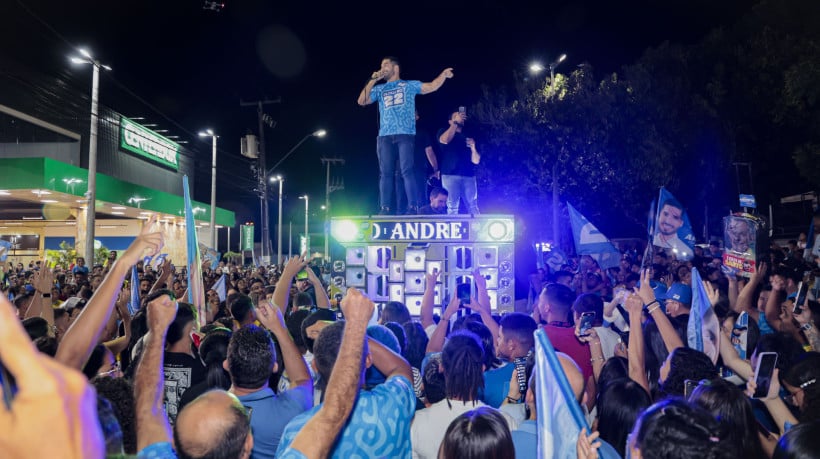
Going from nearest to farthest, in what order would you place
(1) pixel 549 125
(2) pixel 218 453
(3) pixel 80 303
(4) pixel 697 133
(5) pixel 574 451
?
(2) pixel 218 453 → (5) pixel 574 451 → (3) pixel 80 303 → (4) pixel 697 133 → (1) pixel 549 125

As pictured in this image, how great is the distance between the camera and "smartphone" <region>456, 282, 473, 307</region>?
824cm

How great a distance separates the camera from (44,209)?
3403 cm

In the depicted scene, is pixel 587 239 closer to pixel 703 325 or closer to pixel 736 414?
pixel 703 325

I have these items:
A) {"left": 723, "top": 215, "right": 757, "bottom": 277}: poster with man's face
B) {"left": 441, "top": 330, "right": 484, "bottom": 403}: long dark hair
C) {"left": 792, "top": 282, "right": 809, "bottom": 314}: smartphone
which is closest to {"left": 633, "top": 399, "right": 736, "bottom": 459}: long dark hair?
{"left": 441, "top": 330, "right": 484, "bottom": 403}: long dark hair

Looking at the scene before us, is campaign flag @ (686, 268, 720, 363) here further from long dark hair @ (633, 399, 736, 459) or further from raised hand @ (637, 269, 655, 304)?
long dark hair @ (633, 399, 736, 459)

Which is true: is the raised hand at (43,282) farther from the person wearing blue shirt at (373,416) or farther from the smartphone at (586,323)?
the smartphone at (586,323)

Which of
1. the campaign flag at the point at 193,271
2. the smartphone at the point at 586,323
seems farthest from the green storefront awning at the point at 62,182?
the smartphone at the point at 586,323

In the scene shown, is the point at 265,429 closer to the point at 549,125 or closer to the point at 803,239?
the point at 803,239

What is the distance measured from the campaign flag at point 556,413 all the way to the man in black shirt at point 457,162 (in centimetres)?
747

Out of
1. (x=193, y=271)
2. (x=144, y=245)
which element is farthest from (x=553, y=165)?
(x=144, y=245)

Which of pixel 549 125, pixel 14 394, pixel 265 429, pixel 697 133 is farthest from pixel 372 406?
pixel 549 125

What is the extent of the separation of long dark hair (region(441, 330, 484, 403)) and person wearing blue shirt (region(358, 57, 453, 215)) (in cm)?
634

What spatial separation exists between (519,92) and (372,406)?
27.3 m

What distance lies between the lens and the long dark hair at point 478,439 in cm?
271
